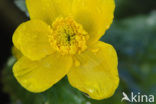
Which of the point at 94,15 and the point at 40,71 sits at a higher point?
the point at 94,15

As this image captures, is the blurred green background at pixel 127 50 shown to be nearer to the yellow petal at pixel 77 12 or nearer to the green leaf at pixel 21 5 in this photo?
the green leaf at pixel 21 5

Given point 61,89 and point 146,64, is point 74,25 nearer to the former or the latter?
point 61,89

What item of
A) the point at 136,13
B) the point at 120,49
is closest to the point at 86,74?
the point at 120,49

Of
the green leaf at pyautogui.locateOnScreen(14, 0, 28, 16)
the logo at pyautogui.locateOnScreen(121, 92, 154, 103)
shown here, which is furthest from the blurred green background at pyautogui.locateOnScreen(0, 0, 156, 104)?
the green leaf at pyautogui.locateOnScreen(14, 0, 28, 16)

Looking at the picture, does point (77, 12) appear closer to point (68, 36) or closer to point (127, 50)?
point (68, 36)

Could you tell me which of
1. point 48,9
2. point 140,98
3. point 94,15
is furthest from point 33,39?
point 140,98

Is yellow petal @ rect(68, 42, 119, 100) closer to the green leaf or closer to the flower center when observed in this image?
the flower center
